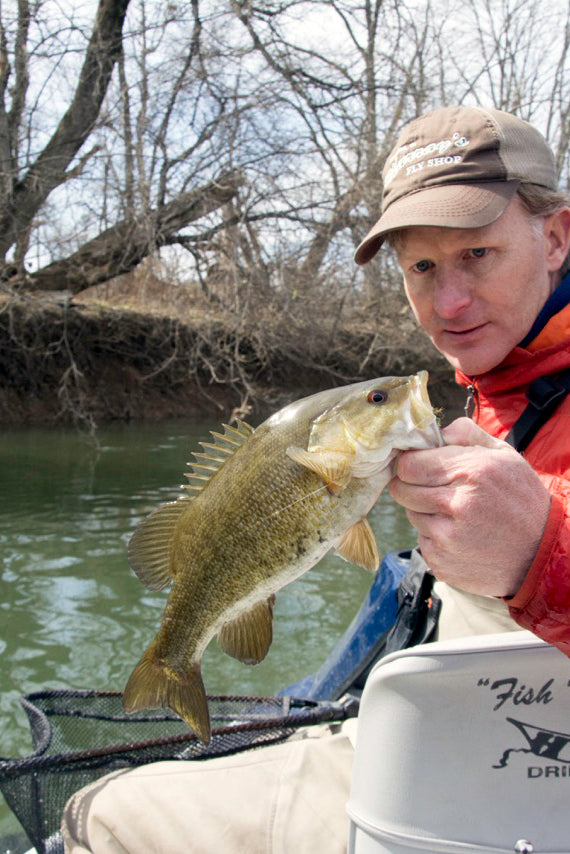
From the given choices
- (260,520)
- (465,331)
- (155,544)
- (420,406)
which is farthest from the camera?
(465,331)

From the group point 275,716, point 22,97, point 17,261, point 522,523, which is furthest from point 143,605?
point 22,97

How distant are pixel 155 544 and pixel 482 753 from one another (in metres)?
1.00

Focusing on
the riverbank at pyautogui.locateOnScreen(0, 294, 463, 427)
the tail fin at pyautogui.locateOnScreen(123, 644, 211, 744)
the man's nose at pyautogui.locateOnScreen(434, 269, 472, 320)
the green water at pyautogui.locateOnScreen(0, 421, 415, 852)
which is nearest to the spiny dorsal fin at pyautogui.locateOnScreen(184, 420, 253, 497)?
the tail fin at pyautogui.locateOnScreen(123, 644, 211, 744)

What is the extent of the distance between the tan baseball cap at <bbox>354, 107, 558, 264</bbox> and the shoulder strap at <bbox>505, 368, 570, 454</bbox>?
1.61ft

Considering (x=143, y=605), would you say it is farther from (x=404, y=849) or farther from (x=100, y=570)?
(x=404, y=849)

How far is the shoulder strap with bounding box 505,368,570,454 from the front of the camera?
6.32 ft

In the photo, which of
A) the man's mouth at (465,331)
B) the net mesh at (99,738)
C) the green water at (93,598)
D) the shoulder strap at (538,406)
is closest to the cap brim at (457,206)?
the man's mouth at (465,331)

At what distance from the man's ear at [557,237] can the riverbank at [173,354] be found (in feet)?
29.8

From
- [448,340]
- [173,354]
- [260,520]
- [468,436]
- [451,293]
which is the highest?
[173,354]

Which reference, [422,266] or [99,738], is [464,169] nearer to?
[422,266]

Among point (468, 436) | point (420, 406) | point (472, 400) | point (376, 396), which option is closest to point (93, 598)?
point (472, 400)

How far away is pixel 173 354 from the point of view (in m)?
13.4

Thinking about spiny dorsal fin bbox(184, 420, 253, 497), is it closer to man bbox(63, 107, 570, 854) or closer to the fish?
the fish

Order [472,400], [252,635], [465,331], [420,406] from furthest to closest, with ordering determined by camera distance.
→ [472,400], [465,331], [252,635], [420,406]
